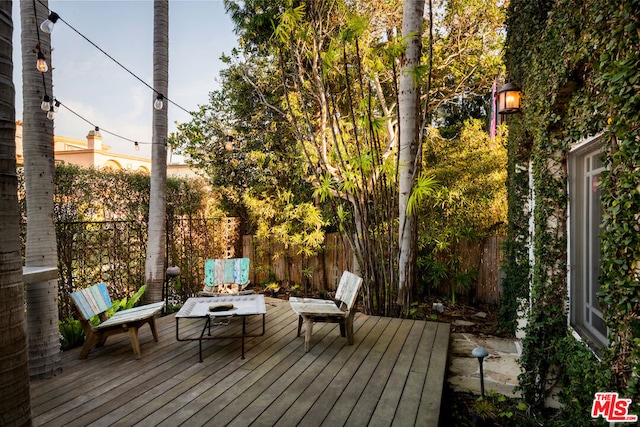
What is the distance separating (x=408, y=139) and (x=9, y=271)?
426 cm

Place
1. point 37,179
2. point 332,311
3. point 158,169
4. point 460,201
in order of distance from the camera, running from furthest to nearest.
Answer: point 460,201, point 158,169, point 332,311, point 37,179

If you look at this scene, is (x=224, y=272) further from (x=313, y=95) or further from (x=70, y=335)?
(x=313, y=95)

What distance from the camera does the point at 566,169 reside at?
2.68m

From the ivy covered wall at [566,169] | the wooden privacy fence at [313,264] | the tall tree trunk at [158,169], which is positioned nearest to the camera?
the ivy covered wall at [566,169]

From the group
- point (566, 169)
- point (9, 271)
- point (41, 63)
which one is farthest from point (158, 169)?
point (566, 169)

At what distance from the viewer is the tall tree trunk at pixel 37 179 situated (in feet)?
9.50

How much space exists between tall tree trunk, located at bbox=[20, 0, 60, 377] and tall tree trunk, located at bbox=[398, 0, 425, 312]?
3542mm

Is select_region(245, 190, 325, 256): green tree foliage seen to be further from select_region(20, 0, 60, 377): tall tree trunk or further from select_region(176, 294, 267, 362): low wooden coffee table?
select_region(20, 0, 60, 377): tall tree trunk

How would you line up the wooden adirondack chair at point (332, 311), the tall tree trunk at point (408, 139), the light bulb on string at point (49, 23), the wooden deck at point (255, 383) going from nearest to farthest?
1. the wooden deck at point (255, 383)
2. the light bulb on string at point (49, 23)
3. the wooden adirondack chair at point (332, 311)
4. the tall tree trunk at point (408, 139)

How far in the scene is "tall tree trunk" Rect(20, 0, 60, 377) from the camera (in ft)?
9.50

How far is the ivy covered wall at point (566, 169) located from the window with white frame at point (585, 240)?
0.08 meters

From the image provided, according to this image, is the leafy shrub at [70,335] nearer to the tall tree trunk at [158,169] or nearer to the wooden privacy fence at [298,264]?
the tall tree trunk at [158,169]

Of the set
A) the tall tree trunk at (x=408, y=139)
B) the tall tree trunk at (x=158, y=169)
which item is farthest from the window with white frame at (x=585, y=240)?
the tall tree trunk at (x=158, y=169)

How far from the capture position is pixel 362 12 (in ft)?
21.5
